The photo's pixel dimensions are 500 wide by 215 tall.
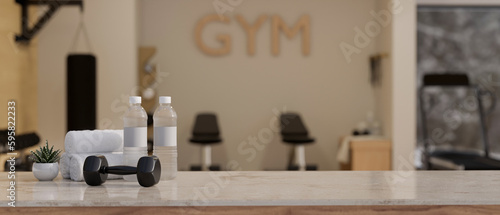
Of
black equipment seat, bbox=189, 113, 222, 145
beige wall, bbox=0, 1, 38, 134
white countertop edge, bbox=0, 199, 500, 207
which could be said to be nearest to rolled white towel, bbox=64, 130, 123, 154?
white countertop edge, bbox=0, 199, 500, 207

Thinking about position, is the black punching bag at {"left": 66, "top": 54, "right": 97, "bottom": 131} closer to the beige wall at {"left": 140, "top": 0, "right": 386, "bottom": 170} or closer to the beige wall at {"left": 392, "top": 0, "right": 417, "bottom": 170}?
the beige wall at {"left": 140, "top": 0, "right": 386, "bottom": 170}

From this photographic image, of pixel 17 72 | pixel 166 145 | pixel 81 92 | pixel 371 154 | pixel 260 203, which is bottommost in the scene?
pixel 371 154

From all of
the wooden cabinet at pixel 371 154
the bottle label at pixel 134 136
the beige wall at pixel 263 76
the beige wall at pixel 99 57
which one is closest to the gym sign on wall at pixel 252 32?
the beige wall at pixel 263 76

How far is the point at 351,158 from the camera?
5320 millimetres

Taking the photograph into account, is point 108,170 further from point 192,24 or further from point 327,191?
point 192,24

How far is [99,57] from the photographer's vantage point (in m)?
5.32

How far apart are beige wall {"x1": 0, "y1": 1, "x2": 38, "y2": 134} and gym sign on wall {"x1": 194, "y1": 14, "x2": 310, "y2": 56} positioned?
1.89 meters

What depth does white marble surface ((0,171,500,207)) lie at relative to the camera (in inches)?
51.8

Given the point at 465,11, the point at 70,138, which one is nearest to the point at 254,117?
the point at 465,11

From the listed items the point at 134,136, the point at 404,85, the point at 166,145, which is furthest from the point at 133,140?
the point at 404,85

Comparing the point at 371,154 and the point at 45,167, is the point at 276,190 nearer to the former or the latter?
the point at 45,167

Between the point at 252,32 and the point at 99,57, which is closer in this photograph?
the point at 99,57

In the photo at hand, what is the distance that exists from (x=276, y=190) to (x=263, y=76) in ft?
15.0

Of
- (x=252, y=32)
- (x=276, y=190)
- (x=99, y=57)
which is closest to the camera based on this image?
(x=276, y=190)
